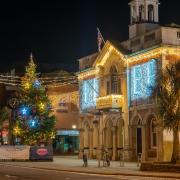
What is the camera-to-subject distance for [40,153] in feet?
165

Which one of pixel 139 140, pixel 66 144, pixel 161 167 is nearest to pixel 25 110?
pixel 139 140

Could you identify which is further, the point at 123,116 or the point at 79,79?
the point at 79,79

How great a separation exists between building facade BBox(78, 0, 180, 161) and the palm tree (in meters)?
5.27

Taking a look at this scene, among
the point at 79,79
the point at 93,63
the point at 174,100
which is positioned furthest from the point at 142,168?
the point at 79,79

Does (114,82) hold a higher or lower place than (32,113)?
higher

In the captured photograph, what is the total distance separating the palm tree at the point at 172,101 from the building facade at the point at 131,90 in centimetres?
527

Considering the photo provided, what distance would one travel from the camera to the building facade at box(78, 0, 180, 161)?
142 feet

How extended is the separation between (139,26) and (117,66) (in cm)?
432

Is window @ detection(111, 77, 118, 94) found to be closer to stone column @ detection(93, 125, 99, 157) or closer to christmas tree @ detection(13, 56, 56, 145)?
stone column @ detection(93, 125, 99, 157)

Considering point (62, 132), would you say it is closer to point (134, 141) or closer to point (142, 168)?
point (134, 141)

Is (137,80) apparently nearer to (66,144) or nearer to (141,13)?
(141,13)

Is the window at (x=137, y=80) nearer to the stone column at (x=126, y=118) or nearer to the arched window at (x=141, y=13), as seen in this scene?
the stone column at (x=126, y=118)

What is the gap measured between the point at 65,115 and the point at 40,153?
19438 millimetres

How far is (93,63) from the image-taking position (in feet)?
177
